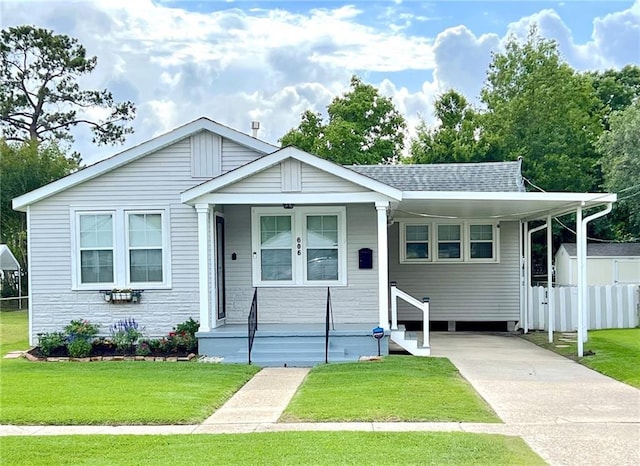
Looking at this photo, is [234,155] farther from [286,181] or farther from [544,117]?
[544,117]

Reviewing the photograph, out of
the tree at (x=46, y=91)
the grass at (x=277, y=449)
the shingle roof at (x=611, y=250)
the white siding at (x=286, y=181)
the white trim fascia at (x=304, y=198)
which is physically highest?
the tree at (x=46, y=91)

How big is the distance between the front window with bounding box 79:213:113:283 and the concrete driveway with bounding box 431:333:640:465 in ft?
21.0

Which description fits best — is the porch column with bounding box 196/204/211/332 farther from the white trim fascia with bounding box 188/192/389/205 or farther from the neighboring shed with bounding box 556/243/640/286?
the neighboring shed with bounding box 556/243/640/286

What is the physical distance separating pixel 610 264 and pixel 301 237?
14.3m

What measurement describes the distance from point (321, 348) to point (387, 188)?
2.95m

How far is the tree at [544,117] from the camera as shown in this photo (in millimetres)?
27297

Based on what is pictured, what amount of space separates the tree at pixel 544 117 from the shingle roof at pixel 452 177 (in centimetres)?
1291

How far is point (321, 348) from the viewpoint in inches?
422

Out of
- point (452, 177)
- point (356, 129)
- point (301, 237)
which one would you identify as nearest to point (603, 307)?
point (452, 177)

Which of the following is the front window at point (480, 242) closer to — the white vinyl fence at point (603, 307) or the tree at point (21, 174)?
the white vinyl fence at point (603, 307)

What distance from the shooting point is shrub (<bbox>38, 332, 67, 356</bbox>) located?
11086 millimetres

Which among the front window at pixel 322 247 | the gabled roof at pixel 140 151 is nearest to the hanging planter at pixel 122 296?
the gabled roof at pixel 140 151

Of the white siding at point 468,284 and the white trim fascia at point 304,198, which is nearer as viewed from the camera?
the white trim fascia at point 304,198

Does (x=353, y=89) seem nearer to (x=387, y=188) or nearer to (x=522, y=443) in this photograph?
(x=387, y=188)
